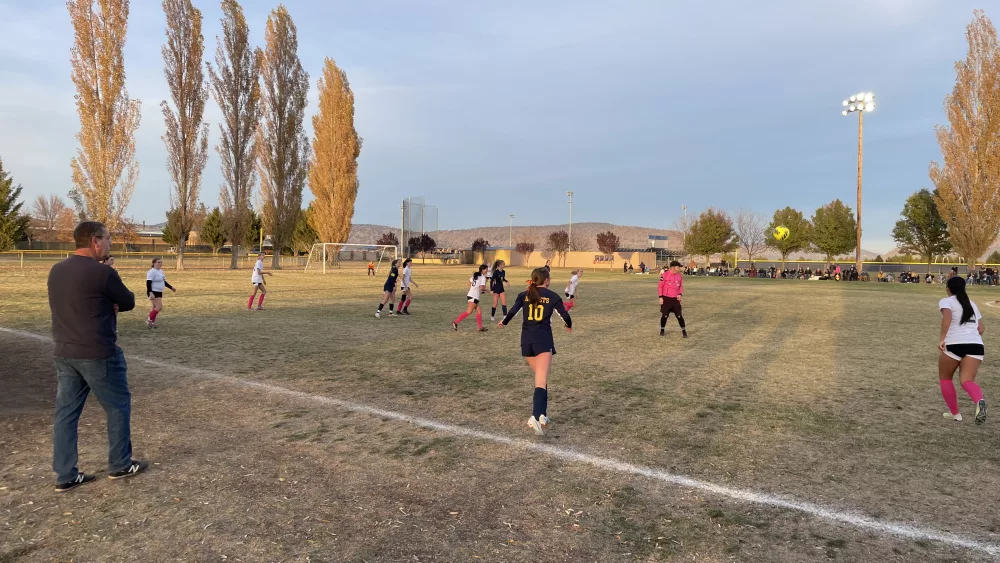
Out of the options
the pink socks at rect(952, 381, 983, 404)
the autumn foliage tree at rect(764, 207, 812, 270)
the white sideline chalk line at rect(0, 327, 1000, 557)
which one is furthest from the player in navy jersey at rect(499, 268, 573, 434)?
the autumn foliage tree at rect(764, 207, 812, 270)

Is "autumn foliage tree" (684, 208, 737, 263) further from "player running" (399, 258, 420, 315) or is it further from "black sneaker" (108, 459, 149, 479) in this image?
"black sneaker" (108, 459, 149, 479)

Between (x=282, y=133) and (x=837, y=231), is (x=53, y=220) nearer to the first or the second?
(x=282, y=133)

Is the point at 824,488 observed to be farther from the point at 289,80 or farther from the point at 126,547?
the point at 289,80

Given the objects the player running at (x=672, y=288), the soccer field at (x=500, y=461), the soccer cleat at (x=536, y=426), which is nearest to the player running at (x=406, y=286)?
the soccer field at (x=500, y=461)

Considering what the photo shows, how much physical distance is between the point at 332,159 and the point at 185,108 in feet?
45.0

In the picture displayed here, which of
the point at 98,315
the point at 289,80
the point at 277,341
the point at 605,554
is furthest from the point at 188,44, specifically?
the point at 605,554

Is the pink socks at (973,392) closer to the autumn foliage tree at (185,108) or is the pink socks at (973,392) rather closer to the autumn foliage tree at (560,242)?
the autumn foliage tree at (185,108)

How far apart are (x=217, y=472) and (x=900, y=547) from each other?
4735mm

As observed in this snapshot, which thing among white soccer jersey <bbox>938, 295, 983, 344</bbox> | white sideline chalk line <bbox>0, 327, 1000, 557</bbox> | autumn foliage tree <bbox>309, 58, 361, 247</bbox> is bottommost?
white sideline chalk line <bbox>0, 327, 1000, 557</bbox>

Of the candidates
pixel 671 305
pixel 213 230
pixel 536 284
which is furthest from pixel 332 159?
pixel 536 284

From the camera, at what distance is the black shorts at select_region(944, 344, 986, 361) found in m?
5.82

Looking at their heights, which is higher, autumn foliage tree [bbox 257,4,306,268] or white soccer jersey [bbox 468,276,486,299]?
autumn foliage tree [bbox 257,4,306,268]

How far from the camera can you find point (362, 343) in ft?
35.5

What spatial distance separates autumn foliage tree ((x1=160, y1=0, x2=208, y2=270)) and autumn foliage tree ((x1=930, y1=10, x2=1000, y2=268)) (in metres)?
54.8
